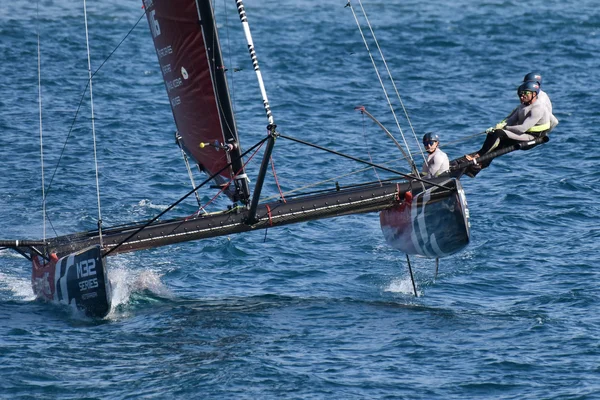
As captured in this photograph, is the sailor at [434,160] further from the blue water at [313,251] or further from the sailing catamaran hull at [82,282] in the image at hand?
the sailing catamaran hull at [82,282]

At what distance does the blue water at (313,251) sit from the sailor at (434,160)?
1.70m

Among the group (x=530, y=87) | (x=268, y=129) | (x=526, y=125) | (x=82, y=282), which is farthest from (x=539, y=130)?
(x=82, y=282)

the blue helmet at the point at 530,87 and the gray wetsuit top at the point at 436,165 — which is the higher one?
the blue helmet at the point at 530,87

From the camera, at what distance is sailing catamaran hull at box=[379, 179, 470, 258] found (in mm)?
14805

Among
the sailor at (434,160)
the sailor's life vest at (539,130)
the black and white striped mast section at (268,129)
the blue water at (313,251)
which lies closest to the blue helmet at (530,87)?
the sailor's life vest at (539,130)

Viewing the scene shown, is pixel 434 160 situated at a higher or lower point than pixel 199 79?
lower

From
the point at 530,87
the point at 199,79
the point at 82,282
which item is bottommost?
the point at 82,282

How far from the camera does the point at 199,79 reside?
1539cm

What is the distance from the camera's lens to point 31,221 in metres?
19.0

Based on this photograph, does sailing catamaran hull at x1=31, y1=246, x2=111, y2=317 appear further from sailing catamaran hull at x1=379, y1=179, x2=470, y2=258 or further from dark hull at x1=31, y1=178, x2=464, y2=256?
sailing catamaran hull at x1=379, y1=179, x2=470, y2=258

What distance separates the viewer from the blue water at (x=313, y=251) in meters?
12.6

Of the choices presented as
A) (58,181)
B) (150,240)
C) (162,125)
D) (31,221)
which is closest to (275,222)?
(150,240)

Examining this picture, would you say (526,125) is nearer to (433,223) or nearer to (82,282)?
(433,223)

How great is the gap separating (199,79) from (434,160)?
3.59 m
